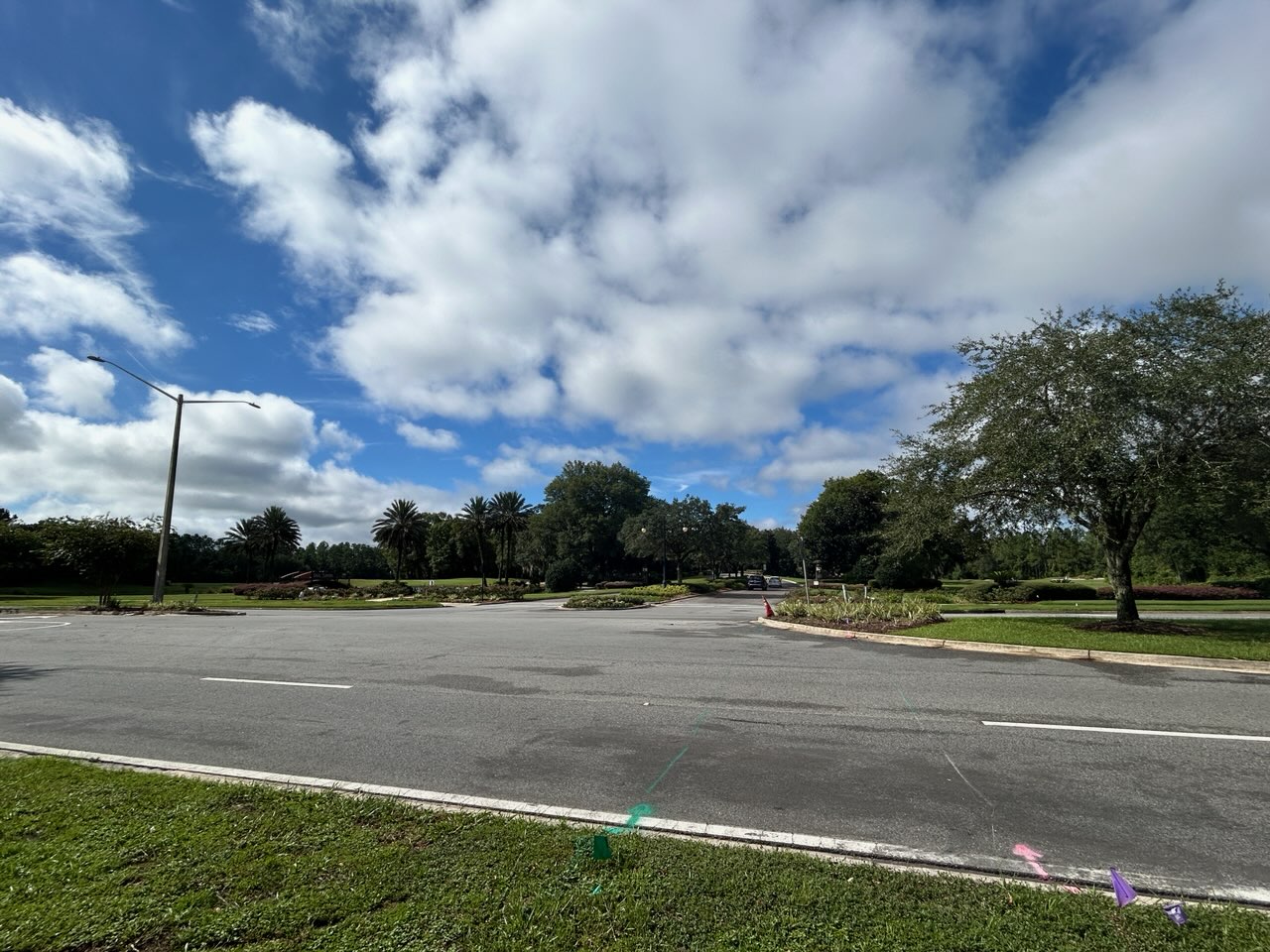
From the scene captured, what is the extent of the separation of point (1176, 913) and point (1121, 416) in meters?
13.7

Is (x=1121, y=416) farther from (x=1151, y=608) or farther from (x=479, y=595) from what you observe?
(x=479, y=595)

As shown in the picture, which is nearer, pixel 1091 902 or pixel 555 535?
pixel 1091 902

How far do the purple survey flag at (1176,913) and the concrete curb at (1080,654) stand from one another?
33.7 feet

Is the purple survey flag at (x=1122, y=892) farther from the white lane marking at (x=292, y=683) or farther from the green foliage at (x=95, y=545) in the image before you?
the green foliage at (x=95, y=545)

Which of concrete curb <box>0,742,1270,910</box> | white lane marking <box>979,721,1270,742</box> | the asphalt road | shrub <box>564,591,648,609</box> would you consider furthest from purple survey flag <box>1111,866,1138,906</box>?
shrub <box>564,591,648,609</box>

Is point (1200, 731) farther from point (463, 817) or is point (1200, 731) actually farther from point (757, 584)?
point (757, 584)

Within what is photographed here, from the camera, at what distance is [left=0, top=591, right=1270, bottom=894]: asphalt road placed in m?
4.81

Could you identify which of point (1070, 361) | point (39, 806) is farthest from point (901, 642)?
point (39, 806)

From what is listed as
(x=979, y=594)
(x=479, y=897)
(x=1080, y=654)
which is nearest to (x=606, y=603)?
(x=979, y=594)

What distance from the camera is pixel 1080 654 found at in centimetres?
1237

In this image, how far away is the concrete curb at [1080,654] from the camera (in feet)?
36.1

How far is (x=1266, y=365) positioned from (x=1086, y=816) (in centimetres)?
1384

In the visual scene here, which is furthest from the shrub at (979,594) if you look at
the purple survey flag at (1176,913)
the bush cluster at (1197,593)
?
the purple survey flag at (1176,913)

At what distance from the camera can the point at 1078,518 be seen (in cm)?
1652
